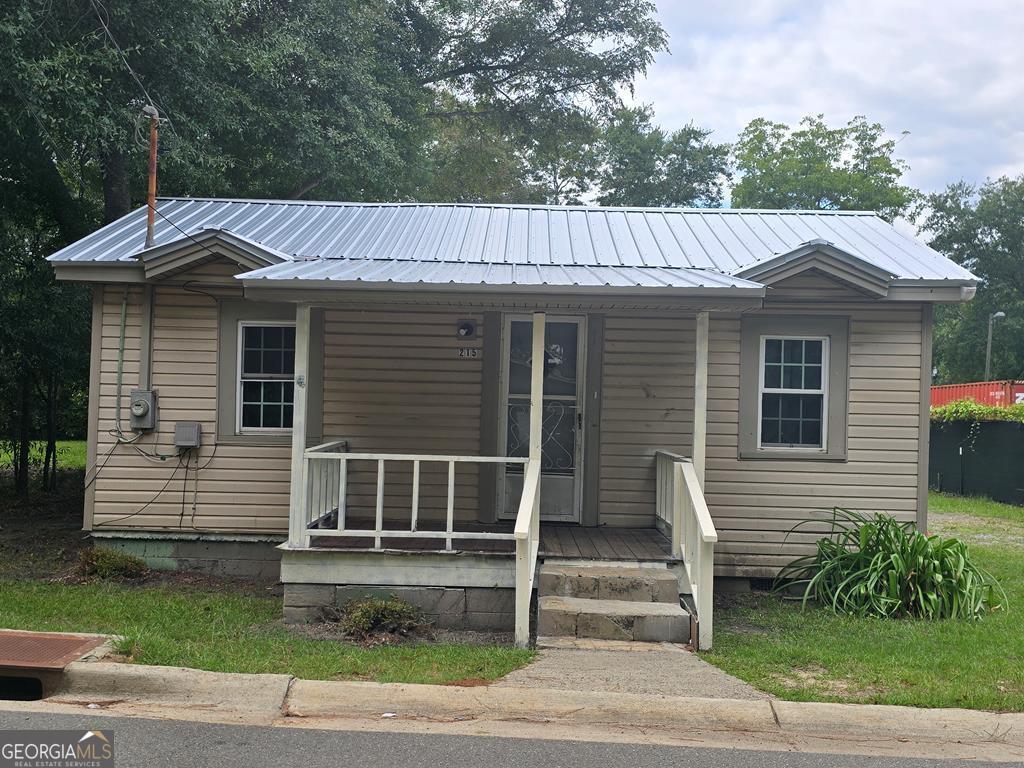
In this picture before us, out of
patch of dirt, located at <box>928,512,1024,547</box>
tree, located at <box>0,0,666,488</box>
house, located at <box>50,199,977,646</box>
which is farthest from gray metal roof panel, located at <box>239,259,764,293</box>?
patch of dirt, located at <box>928,512,1024,547</box>

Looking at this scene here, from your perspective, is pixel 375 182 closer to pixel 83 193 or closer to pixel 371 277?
pixel 83 193

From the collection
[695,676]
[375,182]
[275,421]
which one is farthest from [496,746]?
[375,182]

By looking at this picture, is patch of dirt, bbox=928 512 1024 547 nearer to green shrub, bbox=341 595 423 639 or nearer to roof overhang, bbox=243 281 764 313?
roof overhang, bbox=243 281 764 313

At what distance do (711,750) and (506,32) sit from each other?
1956cm

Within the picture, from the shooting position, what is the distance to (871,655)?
6.27 m

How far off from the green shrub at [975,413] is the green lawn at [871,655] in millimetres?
9787

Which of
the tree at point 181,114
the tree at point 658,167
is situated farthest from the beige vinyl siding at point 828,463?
the tree at point 658,167

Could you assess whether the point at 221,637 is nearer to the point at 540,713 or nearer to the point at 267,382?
the point at 540,713

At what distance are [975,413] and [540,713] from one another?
1635cm

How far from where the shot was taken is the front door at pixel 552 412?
359 inches

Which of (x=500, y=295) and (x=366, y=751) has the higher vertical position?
→ (x=500, y=295)

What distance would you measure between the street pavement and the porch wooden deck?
2534 millimetres

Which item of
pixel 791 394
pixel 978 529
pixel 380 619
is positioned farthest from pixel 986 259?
pixel 380 619

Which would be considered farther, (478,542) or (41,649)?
(478,542)
